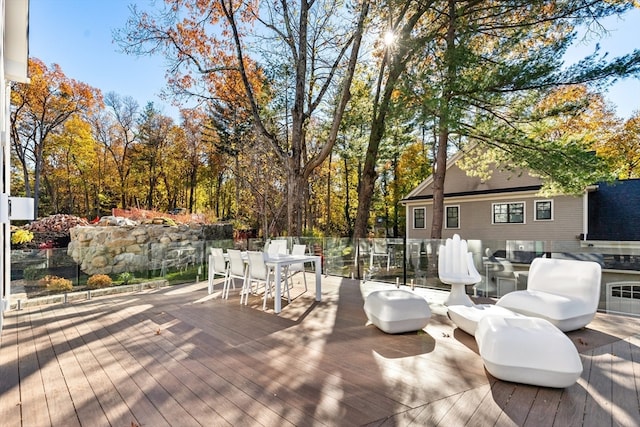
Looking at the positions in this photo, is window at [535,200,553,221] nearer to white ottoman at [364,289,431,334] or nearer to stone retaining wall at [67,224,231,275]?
white ottoman at [364,289,431,334]

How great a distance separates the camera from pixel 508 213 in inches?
527

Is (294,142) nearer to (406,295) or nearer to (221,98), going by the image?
(221,98)

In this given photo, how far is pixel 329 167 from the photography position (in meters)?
21.3

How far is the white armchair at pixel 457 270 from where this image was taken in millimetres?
4684

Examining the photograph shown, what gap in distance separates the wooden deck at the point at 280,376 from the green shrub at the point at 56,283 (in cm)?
117

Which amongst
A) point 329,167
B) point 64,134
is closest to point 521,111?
point 329,167

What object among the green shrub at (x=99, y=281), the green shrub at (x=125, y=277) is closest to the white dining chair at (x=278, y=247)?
the green shrub at (x=125, y=277)

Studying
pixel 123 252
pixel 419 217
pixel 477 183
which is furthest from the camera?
pixel 419 217

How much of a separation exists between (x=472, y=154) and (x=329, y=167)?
10.4m

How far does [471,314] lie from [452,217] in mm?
12183

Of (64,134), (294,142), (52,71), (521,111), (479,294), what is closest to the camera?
(479,294)

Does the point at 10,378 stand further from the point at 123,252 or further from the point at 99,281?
the point at 123,252

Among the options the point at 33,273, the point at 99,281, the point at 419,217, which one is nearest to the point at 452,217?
the point at 419,217

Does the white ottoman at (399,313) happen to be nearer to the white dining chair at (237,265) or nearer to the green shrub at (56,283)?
the white dining chair at (237,265)
